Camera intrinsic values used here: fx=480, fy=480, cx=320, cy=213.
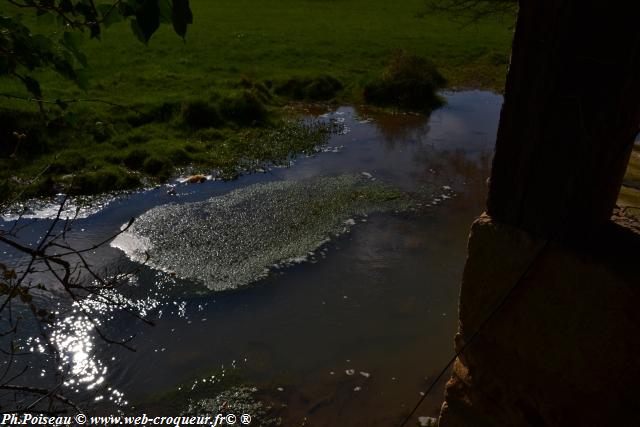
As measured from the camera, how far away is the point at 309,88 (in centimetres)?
1399

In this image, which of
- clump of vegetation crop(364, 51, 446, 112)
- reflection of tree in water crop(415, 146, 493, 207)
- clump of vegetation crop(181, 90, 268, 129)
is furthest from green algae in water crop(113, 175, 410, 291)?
clump of vegetation crop(364, 51, 446, 112)

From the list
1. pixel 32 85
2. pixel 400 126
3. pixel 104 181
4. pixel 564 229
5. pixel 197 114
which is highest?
pixel 32 85

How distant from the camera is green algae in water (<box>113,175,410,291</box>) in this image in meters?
6.09

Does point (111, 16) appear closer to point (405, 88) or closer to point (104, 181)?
point (104, 181)

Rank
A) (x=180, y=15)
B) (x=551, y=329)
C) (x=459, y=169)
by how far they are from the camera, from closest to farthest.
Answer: (x=180, y=15) → (x=551, y=329) → (x=459, y=169)

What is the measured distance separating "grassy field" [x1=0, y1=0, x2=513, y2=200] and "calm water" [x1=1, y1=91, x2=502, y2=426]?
164 centimetres

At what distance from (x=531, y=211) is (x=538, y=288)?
0.28m

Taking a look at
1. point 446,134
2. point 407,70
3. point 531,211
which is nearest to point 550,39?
point 531,211

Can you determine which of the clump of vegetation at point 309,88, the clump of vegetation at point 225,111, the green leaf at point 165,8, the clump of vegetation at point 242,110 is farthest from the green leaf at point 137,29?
the clump of vegetation at point 309,88

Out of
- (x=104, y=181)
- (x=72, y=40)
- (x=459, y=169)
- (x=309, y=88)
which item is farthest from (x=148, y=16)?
(x=309, y=88)

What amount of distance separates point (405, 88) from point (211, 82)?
18.0 ft

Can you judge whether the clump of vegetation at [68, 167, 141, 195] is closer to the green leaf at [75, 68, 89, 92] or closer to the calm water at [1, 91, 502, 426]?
the calm water at [1, 91, 502, 426]

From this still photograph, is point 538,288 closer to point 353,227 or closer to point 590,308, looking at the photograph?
point 590,308

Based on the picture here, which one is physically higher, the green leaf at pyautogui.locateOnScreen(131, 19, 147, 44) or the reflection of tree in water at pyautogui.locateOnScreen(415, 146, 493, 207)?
the green leaf at pyautogui.locateOnScreen(131, 19, 147, 44)
